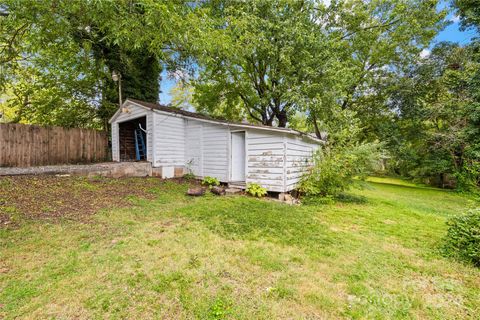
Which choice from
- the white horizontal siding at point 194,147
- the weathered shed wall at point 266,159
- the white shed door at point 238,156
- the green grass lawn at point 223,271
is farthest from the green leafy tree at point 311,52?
the green grass lawn at point 223,271

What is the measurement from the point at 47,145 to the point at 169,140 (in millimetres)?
4759

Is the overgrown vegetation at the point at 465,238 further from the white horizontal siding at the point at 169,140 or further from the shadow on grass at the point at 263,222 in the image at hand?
the white horizontal siding at the point at 169,140

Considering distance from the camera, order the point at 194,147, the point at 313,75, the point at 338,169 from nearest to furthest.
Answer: the point at 338,169
the point at 194,147
the point at 313,75

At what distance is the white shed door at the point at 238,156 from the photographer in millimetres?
8055

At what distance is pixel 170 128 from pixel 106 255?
6774 millimetres

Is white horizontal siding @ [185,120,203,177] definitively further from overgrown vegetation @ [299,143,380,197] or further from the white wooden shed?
overgrown vegetation @ [299,143,380,197]

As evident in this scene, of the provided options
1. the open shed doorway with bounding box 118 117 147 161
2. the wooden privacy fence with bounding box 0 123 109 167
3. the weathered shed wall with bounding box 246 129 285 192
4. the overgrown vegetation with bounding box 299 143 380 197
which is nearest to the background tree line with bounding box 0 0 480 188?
the overgrown vegetation with bounding box 299 143 380 197

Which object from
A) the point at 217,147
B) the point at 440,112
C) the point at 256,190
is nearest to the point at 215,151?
the point at 217,147

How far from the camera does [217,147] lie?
27.6 ft

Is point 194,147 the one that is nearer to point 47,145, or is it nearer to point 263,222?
point 263,222

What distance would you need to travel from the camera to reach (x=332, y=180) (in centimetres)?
698

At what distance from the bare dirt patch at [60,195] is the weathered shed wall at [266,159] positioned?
11.2 feet

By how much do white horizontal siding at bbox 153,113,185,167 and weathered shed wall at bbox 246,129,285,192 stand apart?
3525 mm

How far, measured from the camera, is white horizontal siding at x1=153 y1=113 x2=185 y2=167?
865 cm
